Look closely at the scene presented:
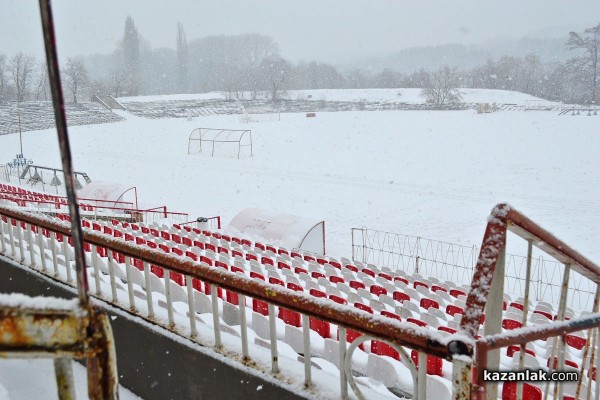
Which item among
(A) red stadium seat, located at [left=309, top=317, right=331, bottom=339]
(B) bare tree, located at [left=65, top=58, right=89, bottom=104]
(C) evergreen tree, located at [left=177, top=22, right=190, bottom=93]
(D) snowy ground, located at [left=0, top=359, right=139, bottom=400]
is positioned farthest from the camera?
(C) evergreen tree, located at [left=177, top=22, right=190, bottom=93]

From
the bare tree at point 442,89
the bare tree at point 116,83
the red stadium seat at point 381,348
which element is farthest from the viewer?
the bare tree at point 116,83

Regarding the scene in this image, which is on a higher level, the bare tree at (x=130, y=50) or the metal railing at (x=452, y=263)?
the bare tree at (x=130, y=50)

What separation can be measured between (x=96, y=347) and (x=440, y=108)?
286ft

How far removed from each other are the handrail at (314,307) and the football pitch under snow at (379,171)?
1531 centimetres

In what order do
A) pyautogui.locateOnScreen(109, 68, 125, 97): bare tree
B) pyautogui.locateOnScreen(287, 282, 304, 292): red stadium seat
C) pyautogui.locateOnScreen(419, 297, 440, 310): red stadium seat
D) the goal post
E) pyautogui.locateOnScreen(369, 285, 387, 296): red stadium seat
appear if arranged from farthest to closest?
pyautogui.locateOnScreen(109, 68, 125, 97): bare tree
the goal post
pyautogui.locateOnScreen(369, 285, 387, 296): red stadium seat
pyautogui.locateOnScreen(419, 297, 440, 310): red stadium seat
pyautogui.locateOnScreen(287, 282, 304, 292): red stadium seat

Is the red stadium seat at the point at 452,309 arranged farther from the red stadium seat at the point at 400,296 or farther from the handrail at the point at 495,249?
the handrail at the point at 495,249

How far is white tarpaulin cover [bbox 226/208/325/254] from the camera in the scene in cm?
1658

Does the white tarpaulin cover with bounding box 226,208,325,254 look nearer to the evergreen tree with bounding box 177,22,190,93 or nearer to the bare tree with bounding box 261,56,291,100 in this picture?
the bare tree with bounding box 261,56,291,100

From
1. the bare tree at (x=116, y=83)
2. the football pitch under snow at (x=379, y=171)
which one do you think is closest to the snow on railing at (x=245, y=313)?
the football pitch under snow at (x=379, y=171)

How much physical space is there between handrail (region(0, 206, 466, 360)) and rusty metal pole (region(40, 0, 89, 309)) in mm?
1565

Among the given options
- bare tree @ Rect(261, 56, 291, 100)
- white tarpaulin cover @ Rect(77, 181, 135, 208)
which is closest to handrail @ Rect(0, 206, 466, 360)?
white tarpaulin cover @ Rect(77, 181, 135, 208)

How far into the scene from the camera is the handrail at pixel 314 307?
2335 mm

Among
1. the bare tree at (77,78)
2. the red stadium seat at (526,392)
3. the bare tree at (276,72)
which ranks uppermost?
the bare tree at (276,72)

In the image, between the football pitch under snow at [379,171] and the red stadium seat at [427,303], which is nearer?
the red stadium seat at [427,303]
